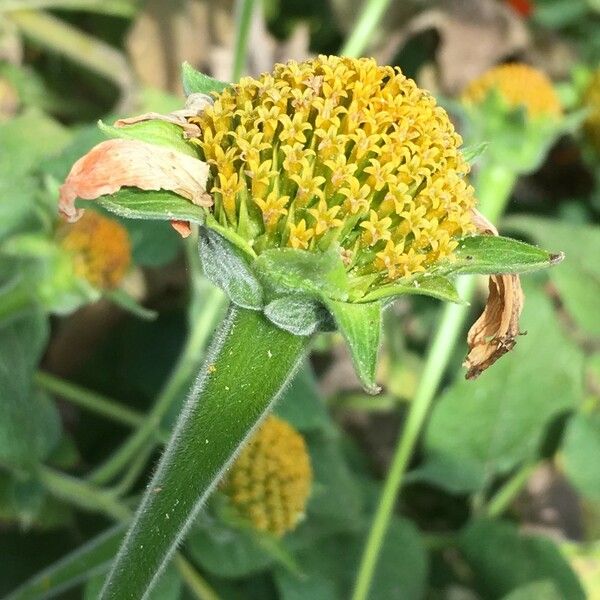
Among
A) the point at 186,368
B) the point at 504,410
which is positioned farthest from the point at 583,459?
the point at 186,368

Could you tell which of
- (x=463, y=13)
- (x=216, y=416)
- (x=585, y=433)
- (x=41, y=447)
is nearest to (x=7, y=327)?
(x=41, y=447)

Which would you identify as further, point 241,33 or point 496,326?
point 241,33

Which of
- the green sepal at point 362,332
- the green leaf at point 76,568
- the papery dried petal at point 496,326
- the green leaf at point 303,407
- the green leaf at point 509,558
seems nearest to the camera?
the green sepal at point 362,332

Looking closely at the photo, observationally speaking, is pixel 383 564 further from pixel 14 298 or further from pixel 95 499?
pixel 14 298

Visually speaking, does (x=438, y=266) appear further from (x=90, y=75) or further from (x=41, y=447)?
(x=90, y=75)

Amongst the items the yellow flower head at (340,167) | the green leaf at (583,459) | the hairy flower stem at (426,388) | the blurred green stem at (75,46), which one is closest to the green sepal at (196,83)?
the yellow flower head at (340,167)

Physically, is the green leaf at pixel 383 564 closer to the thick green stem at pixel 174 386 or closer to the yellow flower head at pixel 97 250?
the thick green stem at pixel 174 386
